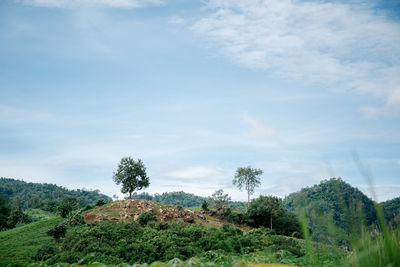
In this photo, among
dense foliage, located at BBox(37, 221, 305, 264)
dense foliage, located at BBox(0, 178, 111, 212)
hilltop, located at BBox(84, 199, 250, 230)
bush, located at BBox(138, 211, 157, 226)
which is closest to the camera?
dense foliage, located at BBox(37, 221, 305, 264)

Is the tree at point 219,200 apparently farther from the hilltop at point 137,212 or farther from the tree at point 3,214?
the tree at point 3,214

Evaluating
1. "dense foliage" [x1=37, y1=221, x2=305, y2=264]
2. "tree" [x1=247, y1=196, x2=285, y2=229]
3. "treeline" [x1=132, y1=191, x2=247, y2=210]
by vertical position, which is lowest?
"dense foliage" [x1=37, y1=221, x2=305, y2=264]

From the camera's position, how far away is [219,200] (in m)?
37.9

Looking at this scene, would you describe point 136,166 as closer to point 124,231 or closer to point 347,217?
point 124,231

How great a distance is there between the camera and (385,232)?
2.07m

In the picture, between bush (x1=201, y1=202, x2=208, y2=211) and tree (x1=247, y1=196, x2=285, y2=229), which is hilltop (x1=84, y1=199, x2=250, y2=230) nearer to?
bush (x1=201, y1=202, x2=208, y2=211)

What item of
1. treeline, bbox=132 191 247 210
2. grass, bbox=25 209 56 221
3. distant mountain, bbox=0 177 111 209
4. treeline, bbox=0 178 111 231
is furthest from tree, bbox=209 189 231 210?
distant mountain, bbox=0 177 111 209

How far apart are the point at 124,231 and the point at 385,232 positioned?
14.5 m

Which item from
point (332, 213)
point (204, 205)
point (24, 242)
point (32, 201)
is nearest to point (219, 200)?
point (204, 205)

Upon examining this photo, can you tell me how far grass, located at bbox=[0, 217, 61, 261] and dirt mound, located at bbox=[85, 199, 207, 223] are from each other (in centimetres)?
405

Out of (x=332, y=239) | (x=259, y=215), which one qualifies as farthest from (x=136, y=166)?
Answer: (x=332, y=239)

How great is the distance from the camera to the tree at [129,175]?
3754 centimetres

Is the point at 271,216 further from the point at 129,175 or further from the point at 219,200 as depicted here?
the point at 129,175

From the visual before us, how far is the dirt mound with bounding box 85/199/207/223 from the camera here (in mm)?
26688
